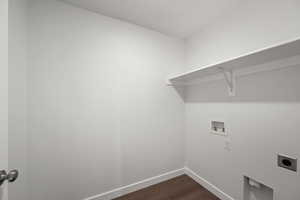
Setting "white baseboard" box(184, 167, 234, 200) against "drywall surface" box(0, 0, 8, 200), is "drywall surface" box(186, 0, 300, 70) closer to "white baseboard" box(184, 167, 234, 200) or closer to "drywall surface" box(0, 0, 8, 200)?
"white baseboard" box(184, 167, 234, 200)

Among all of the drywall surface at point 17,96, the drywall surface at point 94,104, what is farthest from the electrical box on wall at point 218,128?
the drywall surface at point 17,96

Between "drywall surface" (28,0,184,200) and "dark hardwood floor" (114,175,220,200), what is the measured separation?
0.61 ft

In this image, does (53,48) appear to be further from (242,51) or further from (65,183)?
(242,51)

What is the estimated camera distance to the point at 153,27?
1968mm

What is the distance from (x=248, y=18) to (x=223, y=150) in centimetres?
161

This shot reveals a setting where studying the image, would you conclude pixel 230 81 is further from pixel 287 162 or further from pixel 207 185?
pixel 207 185

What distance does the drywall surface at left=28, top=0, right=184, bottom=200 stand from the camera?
134 cm

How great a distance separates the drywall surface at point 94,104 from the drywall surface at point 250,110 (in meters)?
0.55

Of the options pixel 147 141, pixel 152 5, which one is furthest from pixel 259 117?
pixel 152 5

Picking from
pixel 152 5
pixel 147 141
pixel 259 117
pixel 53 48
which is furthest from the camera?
pixel 147 141

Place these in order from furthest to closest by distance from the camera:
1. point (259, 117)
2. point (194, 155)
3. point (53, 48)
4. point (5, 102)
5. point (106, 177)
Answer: point (194, 155) < point (106, 177) < point (53, 48) < point (259, 117) < point (5, 102)

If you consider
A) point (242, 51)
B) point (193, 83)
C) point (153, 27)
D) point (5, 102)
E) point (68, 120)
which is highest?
point (153, 27)

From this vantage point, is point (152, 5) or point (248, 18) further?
point (152, 5)

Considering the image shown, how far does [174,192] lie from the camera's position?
Result: 1.79 m
